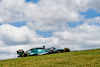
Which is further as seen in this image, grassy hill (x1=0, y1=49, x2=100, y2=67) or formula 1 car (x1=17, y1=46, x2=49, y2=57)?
formula 1 car (x1=17, y1=46, x2=49, y2=57)

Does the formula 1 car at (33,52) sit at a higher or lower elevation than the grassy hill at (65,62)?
higher

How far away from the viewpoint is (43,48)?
32.3m

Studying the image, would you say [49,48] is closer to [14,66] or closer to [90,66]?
[14,66]

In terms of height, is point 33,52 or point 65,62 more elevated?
point 33,52

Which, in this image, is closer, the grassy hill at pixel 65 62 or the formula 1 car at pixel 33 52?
the grassy hill at pixel 65 62

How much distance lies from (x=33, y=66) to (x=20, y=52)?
624 inches

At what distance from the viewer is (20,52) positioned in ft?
104

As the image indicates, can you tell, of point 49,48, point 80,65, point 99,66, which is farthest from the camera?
point 49,48

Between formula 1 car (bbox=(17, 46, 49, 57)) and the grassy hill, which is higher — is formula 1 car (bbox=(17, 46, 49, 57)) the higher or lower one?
the higher one

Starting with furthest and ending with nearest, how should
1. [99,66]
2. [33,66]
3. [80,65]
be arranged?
[33,66] → [80,65] → [99,66]

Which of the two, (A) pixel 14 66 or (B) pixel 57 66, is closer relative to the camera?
(B) pixel 57 66

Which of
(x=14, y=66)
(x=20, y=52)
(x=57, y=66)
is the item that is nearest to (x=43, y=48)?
(x=20, y=52)

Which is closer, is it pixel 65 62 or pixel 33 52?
pixel 65 62

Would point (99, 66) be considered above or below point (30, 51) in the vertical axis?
below
